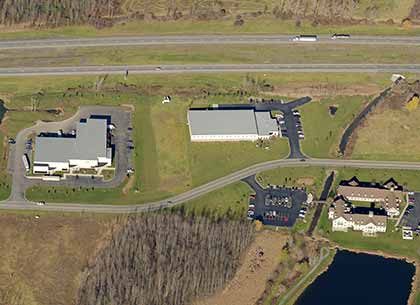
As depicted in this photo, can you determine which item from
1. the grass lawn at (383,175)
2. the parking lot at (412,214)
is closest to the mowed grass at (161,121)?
the grass lawn at (383,175)

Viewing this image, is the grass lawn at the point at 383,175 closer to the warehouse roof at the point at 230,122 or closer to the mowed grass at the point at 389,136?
the mowed grass at the point at 389,136

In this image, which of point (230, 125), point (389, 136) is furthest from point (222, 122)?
point (389, 136)

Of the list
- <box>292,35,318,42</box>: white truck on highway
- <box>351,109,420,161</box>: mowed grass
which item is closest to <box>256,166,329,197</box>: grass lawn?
<box>351,109,420,161</box>: mowed grass

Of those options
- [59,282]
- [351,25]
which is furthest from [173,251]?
[351,25]

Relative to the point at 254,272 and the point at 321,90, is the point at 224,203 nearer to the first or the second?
the point at 254,272

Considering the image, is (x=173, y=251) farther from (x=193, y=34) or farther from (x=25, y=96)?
(x=193, y=34)
